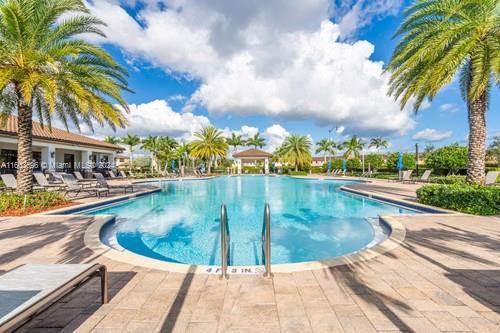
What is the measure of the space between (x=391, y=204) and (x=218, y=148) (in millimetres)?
31442

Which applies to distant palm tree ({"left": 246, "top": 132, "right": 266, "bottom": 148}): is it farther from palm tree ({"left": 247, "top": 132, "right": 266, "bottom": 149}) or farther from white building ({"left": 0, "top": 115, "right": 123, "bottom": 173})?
white building ({"left": 0, "top": 115, "right": 123, "bottom": 173})

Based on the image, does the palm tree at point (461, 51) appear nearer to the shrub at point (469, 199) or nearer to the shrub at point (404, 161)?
the shrub at point (469, 199)

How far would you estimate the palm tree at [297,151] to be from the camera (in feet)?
128

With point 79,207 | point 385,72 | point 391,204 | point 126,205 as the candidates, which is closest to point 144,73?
point 126,205

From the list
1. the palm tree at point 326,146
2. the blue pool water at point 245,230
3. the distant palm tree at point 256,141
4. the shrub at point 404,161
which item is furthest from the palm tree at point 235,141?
the blue pool water at point 245,230

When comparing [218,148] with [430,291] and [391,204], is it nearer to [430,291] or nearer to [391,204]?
[391,204]

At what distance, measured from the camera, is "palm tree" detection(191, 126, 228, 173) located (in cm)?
3828

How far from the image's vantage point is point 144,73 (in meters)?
23.7

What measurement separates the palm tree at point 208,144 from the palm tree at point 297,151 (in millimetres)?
10444

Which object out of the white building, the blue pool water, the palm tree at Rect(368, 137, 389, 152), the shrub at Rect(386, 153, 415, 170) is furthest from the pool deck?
the palm tree at Rect(368, 137, 389, 152)

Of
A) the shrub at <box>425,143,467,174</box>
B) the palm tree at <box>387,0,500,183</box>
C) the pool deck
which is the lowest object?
the pool deck

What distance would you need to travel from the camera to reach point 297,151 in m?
39.2

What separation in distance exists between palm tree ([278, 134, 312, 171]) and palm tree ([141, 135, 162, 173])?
72.8 feet

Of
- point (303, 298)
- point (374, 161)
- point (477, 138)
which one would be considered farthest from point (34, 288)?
point (374, 161)
